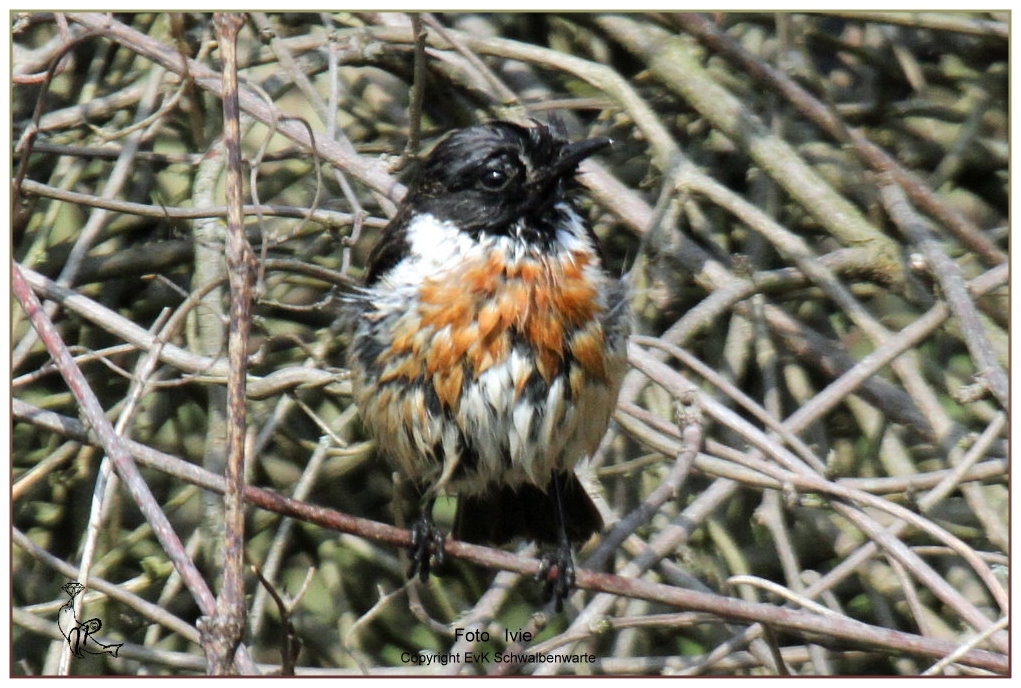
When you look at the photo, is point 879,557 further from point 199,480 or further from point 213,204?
point 213,204

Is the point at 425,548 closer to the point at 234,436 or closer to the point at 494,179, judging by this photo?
the point at 494,179

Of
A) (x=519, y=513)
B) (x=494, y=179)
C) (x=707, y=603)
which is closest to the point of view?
(x=707, y=603)

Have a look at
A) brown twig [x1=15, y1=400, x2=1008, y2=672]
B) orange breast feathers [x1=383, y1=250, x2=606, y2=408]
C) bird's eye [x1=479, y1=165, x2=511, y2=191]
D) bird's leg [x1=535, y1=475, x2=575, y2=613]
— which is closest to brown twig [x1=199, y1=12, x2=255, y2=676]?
brown twig [x1=15, y1=400, x2=1008, y2=672]

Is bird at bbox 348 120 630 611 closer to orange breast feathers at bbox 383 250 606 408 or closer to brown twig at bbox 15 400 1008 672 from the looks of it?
orange breast feathers at bbox 383 250 606 408

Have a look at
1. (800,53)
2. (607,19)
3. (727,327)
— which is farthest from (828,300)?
(607,19)

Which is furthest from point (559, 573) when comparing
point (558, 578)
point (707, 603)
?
point (707, 603)

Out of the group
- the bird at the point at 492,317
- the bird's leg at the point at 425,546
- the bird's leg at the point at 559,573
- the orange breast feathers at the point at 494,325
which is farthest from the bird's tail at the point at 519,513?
the orange breast feathers at the point at 494,325

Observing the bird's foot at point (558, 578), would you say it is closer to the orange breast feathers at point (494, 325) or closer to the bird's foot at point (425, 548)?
the bird's foot at point (425, 548)

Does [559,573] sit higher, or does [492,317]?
[492,317]
